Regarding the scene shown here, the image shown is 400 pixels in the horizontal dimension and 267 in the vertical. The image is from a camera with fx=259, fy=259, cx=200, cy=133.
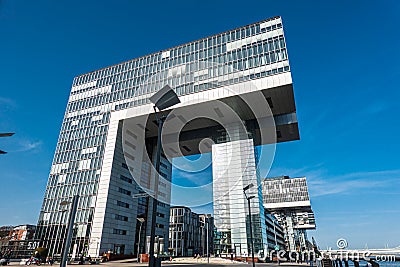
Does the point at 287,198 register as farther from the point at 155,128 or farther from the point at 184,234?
the point at 155,128

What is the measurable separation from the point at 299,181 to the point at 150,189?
208 ft

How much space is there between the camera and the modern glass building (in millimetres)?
43969

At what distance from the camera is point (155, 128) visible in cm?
5472

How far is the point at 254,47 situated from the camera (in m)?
45.8

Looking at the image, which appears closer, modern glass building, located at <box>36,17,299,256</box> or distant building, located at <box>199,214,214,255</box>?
modern glass building, located at <box>36,17,299,256</box>

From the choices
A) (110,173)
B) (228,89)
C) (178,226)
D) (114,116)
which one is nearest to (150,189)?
(110,173)

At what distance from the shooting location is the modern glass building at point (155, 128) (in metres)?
Result: 44.0

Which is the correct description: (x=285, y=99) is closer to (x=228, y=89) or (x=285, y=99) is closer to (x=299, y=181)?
(x=228, y=89)

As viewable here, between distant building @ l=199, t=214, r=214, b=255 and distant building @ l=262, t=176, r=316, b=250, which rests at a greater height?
distant building @ l=262, t=176, r=316, b=250

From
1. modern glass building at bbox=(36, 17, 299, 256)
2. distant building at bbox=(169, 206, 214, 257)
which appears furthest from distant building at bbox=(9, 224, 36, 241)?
modern glass building at bbox=(36, 17, 299, 256)

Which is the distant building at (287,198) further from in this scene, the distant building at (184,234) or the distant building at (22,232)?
the distant building at (22,232)

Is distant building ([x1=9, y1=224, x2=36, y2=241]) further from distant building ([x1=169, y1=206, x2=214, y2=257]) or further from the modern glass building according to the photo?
the modern glass building

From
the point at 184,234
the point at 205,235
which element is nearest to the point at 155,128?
the point at 205,235

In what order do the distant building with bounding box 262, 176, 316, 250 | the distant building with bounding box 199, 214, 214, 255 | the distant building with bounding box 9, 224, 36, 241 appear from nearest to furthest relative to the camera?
the distant building with bounding box 199, 214, 214, 255
the distant building with bounding box 262, 176, 316, 250
the distant building with bounding box 9, 224, 36, 241
